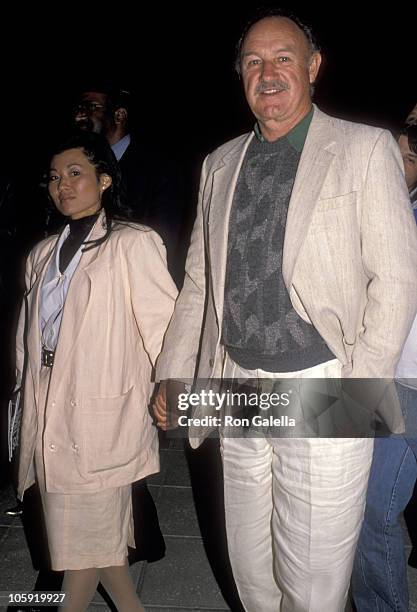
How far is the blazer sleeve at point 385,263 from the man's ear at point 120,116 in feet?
7.35

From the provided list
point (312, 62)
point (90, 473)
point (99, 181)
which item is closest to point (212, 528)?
point (90, 473)

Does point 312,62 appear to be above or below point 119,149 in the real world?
above

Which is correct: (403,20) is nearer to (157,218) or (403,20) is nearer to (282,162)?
(157,218)

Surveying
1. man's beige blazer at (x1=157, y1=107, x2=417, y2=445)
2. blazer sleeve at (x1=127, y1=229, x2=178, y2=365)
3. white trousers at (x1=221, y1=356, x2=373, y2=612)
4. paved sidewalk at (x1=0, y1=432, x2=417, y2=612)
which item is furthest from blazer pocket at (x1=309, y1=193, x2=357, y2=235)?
paved sidewalk at (x1=0, y1=432, x2=417, y2=612)

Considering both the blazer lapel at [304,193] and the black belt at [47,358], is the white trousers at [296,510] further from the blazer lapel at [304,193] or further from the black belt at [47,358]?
the black belt at [47,358]

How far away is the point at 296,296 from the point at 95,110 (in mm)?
2276

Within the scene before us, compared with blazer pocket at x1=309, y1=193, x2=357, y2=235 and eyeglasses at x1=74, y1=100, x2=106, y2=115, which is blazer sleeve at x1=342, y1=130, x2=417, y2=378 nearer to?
blazer pocket at x1=309, y1=193, x2=357, y2=235

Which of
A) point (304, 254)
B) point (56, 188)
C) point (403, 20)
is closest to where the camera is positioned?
point (304, 254)

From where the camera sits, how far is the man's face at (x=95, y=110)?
3592 millimetres

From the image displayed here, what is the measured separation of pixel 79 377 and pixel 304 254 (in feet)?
2.83

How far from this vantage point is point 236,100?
283 inches

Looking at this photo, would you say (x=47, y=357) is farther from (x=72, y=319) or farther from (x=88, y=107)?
(x=88, y=107)

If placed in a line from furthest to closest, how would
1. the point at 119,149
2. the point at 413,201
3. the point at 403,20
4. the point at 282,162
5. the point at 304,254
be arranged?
the point at 403,20
the point at 119,149
the point at 413,201
the point at 282,162
the point at 304,254

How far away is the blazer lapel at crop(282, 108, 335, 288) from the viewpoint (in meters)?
1.72
